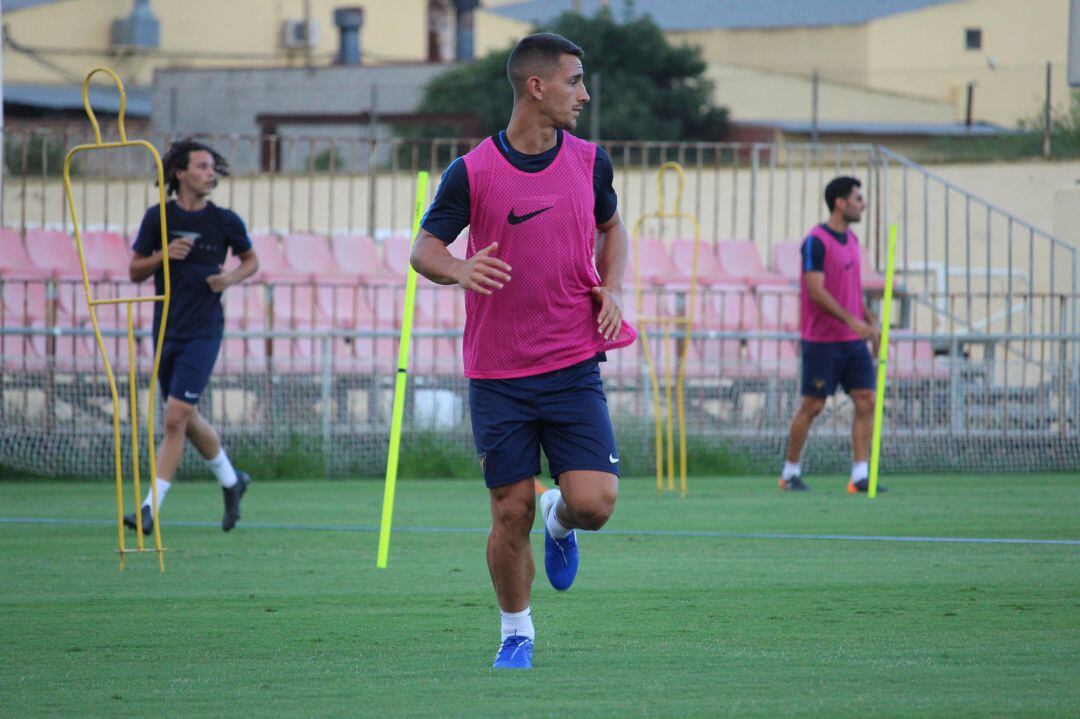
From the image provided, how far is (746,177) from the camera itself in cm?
2567

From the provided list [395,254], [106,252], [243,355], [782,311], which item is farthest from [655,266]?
[106,252]

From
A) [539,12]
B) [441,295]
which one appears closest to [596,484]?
[441,295]

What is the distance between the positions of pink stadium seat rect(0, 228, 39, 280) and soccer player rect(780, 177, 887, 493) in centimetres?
858

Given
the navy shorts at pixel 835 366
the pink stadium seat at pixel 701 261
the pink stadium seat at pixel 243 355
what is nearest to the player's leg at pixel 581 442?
the navy shorts at pixel 835 366

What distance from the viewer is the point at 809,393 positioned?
13109mm

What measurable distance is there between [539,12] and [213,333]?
2139 inches

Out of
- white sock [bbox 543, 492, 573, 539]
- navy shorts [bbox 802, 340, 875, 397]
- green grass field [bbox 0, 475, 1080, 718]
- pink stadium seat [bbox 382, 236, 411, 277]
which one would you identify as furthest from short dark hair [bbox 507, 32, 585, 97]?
pink stadium seat [bbox 382, 236, 411, 277]

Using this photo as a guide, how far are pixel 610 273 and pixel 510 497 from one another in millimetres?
906

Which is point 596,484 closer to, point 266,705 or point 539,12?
point 266,705

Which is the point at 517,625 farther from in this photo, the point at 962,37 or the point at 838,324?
the point at 962,37

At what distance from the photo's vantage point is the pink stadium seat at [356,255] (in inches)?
763

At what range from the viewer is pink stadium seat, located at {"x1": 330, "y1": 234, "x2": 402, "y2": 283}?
19.4 meters

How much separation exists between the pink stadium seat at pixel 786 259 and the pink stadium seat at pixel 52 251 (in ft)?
28.2

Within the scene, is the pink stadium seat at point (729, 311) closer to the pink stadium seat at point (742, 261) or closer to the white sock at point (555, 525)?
the pink stadium seat at point (742, 261)
